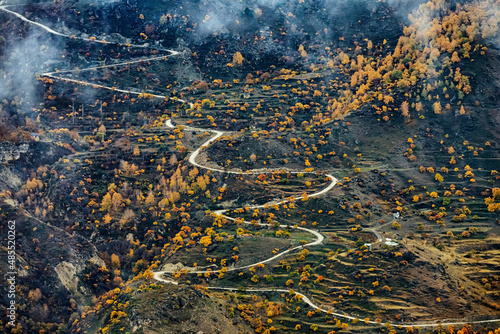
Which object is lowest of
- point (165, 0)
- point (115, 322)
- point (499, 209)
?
point (115, 322)

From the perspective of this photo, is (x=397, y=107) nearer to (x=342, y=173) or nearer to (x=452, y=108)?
(x=452, y=108)

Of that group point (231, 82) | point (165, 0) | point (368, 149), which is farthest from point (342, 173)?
point (165, 0)

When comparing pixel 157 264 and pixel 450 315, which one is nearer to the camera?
pixel 450 315

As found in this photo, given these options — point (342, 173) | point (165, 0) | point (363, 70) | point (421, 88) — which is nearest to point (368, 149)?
point (342, 173)

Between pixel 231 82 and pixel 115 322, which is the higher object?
pixel 231 82

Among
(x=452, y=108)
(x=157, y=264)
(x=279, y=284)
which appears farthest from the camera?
(x=452, y=108)

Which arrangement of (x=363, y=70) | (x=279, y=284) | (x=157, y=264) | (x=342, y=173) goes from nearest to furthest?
(x=279, y=284)
(x=157, y=264)
(x=342, y=173)
(x=363, y=70)
